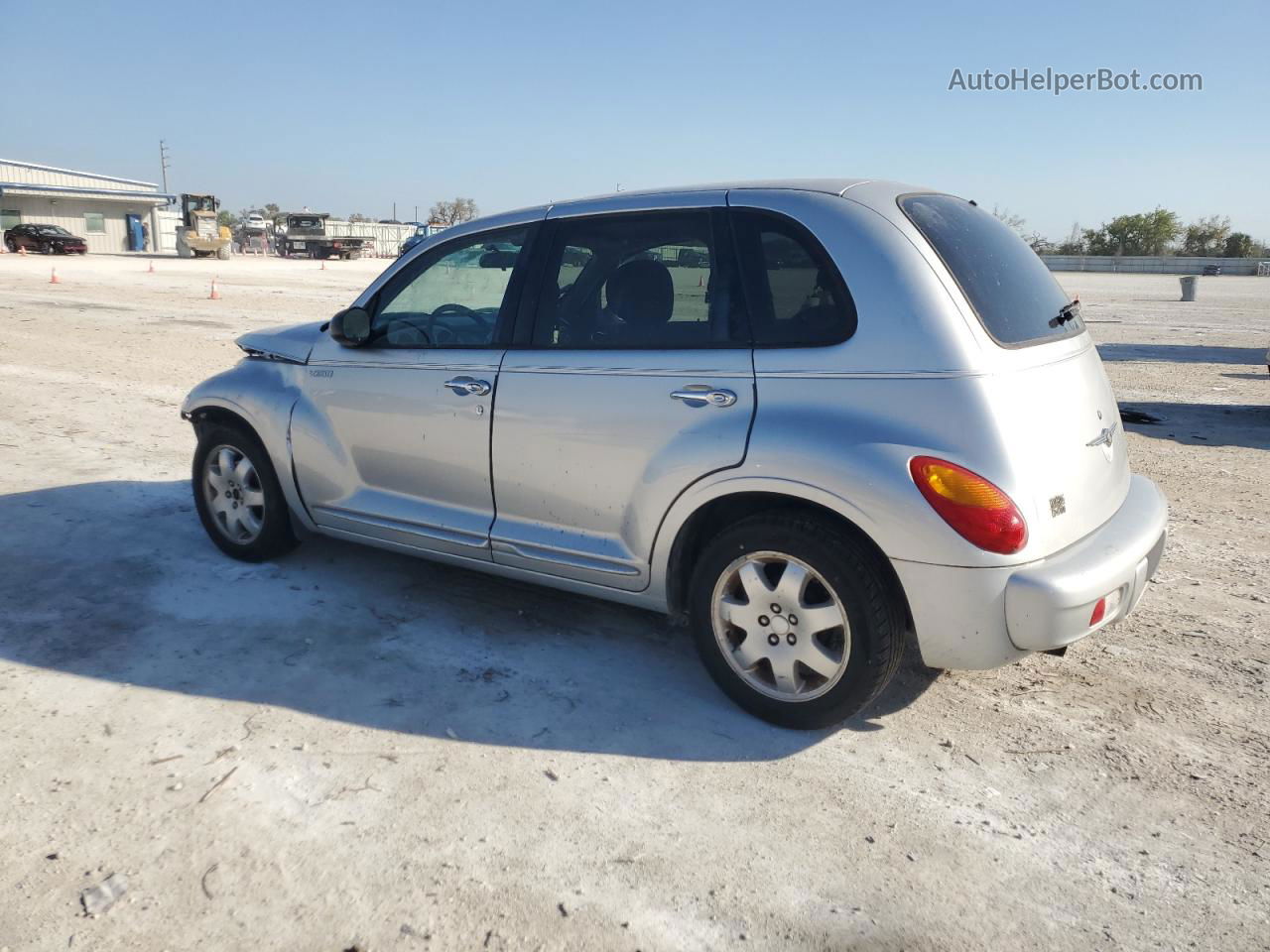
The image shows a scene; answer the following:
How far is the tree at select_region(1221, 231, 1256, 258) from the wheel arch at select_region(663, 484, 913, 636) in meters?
75.6

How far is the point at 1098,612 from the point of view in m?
3.13

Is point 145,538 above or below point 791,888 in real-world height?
above

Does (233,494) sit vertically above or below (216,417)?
below

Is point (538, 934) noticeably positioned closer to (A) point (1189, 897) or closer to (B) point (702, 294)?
(A) point (1189, 897)

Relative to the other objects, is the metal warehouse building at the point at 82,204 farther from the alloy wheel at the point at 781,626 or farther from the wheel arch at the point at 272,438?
the alloy wheel at the point at 781,626

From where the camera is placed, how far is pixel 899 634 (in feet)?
10.5

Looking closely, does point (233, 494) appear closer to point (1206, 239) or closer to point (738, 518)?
point (738, 518)

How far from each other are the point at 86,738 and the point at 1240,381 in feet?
43.0

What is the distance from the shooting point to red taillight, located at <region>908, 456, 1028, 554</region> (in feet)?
9.64

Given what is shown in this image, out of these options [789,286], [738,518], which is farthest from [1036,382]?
[738,518]

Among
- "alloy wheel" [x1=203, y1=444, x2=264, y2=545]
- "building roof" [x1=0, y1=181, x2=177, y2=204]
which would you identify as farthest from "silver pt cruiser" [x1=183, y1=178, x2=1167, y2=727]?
"building roof" [x1=0, y1=181, x2=177, y2=204]

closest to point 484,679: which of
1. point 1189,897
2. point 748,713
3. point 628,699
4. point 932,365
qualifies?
point 628,699

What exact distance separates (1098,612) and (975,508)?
0.62m

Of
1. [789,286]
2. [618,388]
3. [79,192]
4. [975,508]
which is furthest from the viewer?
[79,192]
